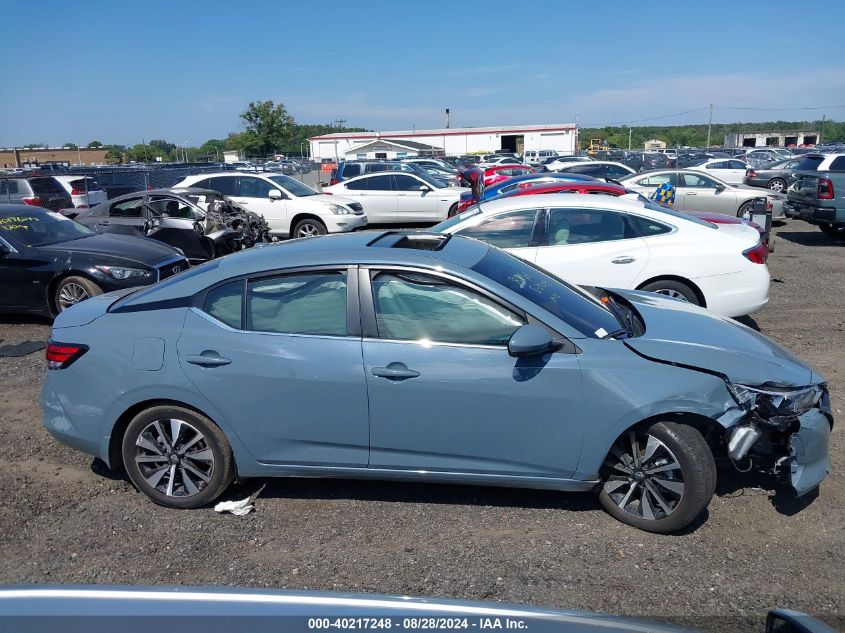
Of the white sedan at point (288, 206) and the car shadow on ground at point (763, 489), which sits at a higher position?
the white sedan at point (288, 206)

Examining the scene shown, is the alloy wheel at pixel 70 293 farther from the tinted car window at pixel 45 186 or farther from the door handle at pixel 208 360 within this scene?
the tinted car window at pixel 45 186

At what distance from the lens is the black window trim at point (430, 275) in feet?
12.2

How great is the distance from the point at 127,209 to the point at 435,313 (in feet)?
33.5

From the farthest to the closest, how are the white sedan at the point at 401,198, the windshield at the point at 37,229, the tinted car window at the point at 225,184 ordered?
the white sedan at the point at 401,198 < the tinted car window at the point at 225,184 < the windshield at the point at 37,229

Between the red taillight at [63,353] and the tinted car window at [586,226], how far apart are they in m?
4.76

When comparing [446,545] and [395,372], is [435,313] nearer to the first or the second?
[395,372]

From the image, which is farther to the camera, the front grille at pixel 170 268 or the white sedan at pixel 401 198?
the white sedan at pixel 401 198

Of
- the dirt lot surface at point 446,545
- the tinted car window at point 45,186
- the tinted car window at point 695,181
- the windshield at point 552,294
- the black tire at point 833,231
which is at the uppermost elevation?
the tinted car window at point 45,186

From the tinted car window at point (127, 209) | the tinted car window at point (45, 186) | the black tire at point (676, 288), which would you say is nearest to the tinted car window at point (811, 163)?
the black tire at point (676, 288)

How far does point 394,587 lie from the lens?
11.2 feet

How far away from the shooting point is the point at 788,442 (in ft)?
12.5

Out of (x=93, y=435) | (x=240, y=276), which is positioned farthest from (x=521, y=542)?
(x=93, y=435)

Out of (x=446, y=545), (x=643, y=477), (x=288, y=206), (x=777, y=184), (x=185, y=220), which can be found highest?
(x=777, y=184)

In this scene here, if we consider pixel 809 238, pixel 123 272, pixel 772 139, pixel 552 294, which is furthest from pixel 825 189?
pixel 772 139
